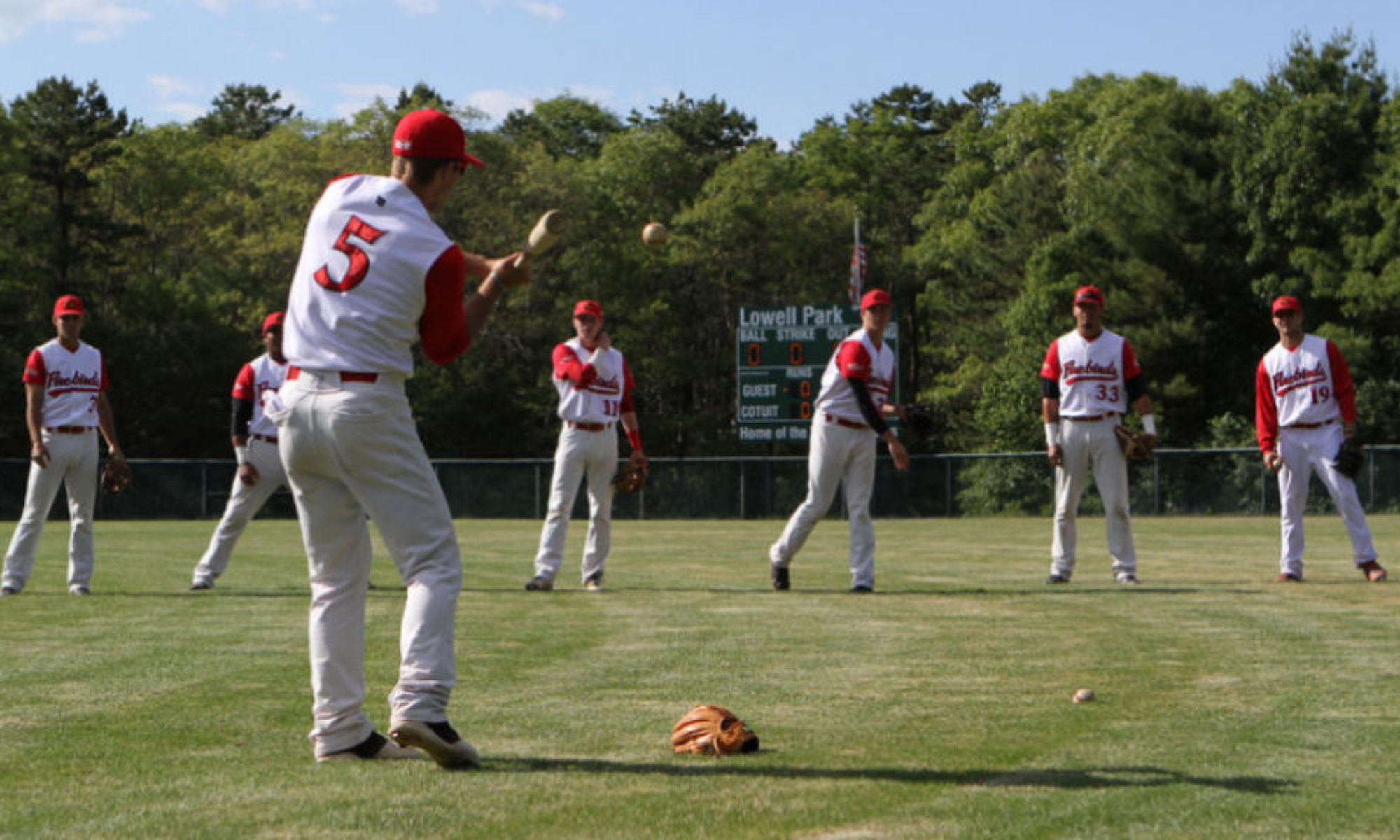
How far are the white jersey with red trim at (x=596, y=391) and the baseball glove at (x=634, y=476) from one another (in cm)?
44

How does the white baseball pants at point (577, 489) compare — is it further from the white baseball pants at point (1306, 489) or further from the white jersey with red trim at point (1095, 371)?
the white baseball pants at point (1306, 489)

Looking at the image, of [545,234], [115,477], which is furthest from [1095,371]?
[545,234]

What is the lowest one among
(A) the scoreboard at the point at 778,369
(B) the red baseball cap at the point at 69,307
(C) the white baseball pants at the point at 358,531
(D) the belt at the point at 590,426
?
(C) the white baseball pants at the point at 358,531

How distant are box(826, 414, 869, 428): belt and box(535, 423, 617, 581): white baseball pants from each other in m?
1.86


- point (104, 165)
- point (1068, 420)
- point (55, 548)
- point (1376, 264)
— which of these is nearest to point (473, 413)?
point (104, 165)

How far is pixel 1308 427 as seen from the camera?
14.8 m

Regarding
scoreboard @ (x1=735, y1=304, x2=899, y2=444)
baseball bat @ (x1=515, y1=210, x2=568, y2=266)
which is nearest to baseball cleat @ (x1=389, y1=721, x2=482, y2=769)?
baseball bat @ (x1=515, y1=210, x2=568, y2=266)

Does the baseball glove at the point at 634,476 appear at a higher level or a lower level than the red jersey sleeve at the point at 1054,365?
lower

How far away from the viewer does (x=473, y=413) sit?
6197 centimetres

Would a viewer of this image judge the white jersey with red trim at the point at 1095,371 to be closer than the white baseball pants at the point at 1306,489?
Yes

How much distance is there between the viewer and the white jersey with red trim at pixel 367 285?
5992 millimetres

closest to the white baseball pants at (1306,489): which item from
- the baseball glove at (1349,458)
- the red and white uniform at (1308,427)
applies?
the red and white uniform at (1308,427)

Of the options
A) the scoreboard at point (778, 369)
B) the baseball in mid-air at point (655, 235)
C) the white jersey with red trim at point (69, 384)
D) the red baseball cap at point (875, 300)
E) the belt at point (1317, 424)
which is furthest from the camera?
the scoreboard at point (778, 369)

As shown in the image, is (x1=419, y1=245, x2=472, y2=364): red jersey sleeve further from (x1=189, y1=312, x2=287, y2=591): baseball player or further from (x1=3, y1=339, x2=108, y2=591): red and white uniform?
(x1=3, y1=339, x2=108, y2=591): red and white uniform
